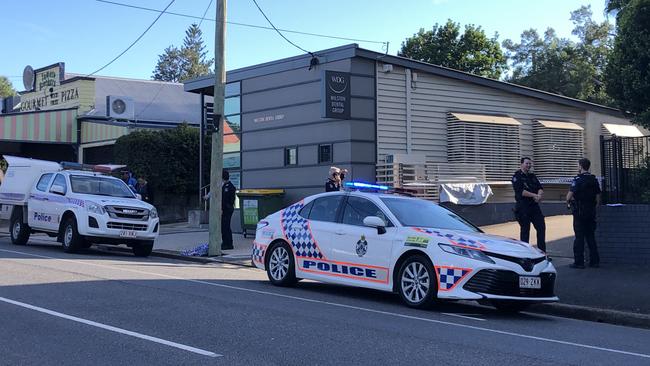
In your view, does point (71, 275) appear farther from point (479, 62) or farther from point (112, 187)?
point (479, 62)

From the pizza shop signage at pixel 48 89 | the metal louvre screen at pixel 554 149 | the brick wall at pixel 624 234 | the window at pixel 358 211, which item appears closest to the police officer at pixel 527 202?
the brick wall at pixel 624 234

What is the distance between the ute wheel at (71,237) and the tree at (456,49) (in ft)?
95.5

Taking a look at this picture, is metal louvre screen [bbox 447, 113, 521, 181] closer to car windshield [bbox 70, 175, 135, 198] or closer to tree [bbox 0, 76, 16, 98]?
car windshield [bbox 70, 175, 135, 198]

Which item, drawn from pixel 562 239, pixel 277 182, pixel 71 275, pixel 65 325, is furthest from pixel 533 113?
pixel 65 325

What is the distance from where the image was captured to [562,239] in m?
15.1

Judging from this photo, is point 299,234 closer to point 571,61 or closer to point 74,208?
point 74,208

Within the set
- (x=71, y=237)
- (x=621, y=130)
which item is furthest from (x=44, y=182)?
(x=621, y=130)

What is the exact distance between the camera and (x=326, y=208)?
404 inches

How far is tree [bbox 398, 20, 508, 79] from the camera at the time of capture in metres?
40.6

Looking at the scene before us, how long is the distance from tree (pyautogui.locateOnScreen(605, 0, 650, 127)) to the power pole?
26.8 ft

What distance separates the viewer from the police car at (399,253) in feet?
27.3

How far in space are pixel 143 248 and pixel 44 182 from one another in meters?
3.14

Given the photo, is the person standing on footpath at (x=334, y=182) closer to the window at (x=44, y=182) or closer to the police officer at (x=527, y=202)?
the police officer at (x=527, y=202)

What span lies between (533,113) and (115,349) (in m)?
17.4
